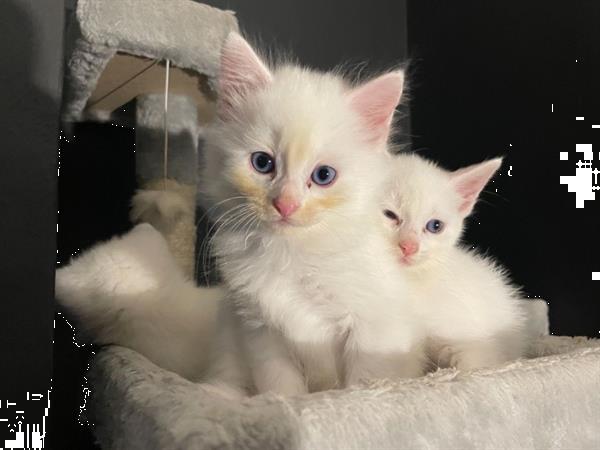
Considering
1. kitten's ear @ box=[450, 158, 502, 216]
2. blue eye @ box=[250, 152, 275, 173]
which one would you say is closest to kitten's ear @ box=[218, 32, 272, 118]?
blue eye @ box=[250, 152, 275, 173]

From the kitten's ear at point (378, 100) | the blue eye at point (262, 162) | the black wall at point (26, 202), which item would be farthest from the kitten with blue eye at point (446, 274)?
the black wall at point (26, 202)

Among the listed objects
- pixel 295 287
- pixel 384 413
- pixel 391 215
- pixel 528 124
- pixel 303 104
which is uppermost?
pixel 528 124

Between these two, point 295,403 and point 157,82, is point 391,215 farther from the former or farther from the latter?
point 157,82

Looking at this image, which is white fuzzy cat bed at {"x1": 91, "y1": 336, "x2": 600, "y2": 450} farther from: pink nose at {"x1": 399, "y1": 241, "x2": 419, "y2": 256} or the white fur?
pink nose at {"x1": 399, "y1": 241, "x2": 419, "y2": 256}

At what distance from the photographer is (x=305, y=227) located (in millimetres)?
824

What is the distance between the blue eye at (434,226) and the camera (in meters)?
1.06

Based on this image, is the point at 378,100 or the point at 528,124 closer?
the point at 378,100

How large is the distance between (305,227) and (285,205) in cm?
6

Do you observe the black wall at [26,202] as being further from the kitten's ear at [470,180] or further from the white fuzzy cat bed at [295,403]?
the kitten's ear at [470,180]

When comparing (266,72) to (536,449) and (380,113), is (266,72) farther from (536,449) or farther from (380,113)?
(536,449)

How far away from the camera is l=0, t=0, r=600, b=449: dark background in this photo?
63.3 inches

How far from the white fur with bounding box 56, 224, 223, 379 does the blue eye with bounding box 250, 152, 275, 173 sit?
306 millimetres

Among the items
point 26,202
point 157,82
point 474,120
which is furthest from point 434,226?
point 474,120

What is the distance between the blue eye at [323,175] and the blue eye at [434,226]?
287 mm
